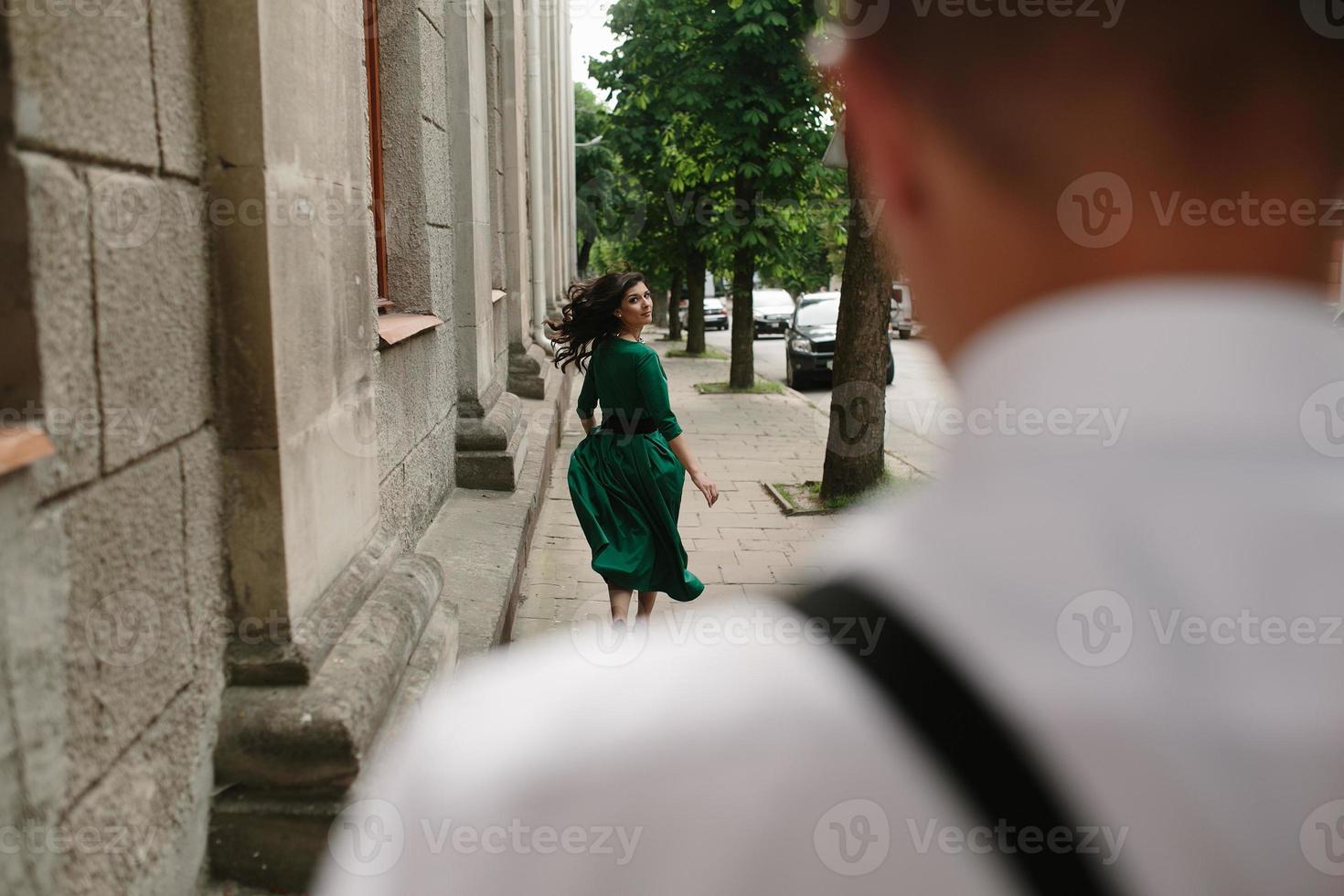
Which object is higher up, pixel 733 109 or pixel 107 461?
pixel 733 109

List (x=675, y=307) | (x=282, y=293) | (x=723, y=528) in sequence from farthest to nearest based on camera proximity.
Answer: (x=675, y=307), (x=723, y=528), (x=282, y=293)

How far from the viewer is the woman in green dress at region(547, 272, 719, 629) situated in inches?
216

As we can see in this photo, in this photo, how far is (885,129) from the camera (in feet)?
2.20

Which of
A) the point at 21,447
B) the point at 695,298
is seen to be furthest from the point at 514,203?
the point at 695,298

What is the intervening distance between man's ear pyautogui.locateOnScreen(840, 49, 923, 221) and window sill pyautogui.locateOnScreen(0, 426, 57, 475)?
4.78 ft

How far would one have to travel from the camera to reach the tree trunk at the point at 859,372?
377 inches

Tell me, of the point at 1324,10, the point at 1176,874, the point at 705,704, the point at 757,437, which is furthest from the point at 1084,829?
the point at 757,437

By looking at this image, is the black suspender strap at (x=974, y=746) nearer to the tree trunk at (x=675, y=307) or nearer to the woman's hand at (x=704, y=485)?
the woman's hand at (x=704, y=485)

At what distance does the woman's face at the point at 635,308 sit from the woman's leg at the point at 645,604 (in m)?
1.29

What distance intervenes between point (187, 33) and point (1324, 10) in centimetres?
252

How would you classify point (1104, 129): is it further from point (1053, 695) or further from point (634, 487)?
point (634, 487)

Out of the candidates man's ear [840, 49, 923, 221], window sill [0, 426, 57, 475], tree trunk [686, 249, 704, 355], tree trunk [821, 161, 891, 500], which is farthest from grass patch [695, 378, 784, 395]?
man's ear [840, 49, 923, 221]

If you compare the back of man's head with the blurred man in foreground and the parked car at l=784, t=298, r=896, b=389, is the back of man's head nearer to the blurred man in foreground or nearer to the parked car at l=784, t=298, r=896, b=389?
the blurred man in foreground

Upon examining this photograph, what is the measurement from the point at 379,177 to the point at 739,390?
14.3 m
